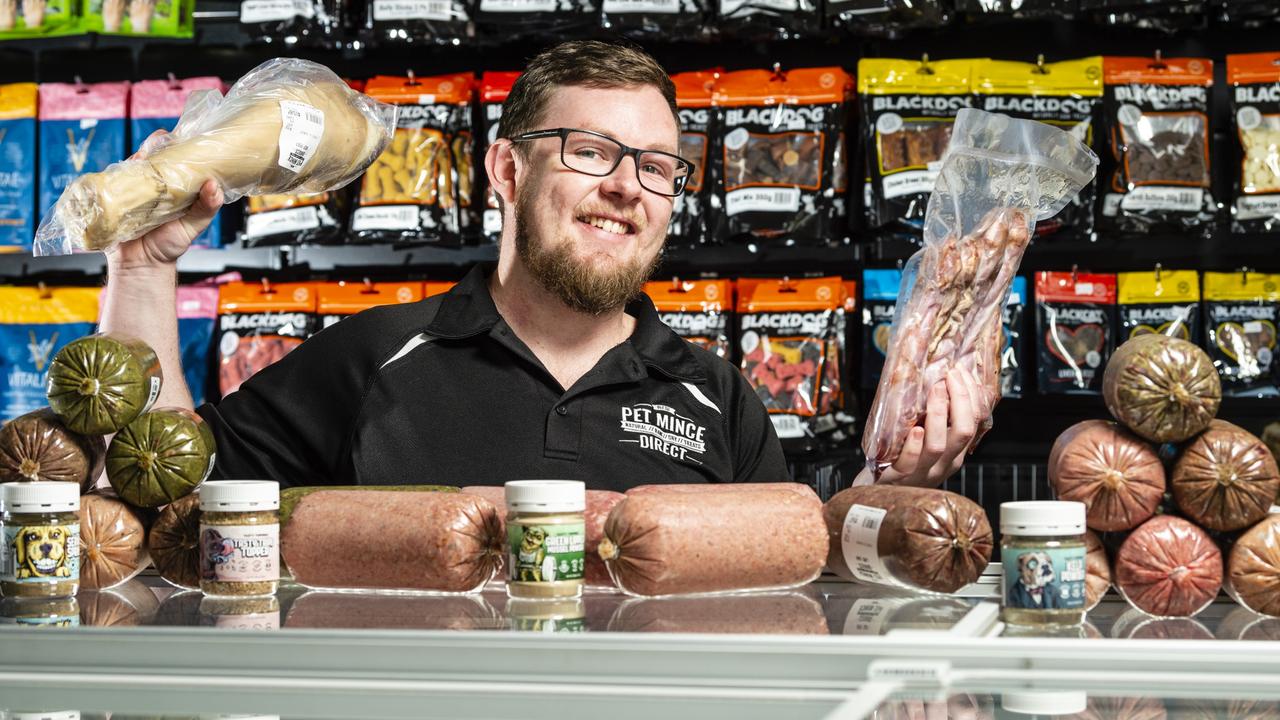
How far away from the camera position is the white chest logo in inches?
88.0

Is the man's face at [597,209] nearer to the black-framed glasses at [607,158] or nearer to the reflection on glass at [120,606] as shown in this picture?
the black-framed glasses at [607,158]

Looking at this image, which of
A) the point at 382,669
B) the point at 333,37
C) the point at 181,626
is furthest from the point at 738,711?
the point at 333,37

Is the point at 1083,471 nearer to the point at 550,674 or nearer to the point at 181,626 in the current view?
the point at 550,674

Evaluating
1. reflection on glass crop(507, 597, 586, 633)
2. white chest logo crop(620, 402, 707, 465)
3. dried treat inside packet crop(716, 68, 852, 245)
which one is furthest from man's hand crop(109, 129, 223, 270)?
dried treat inside packet crop(716, 68, 852, 245)

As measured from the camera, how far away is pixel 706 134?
3.46 metres

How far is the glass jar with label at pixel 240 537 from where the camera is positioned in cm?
139

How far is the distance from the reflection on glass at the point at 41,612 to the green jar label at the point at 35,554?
0.08 ft

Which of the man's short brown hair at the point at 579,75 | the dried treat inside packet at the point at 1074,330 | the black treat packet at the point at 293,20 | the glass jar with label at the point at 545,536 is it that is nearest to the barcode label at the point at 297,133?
the man's short brown hair at the point at 579,75

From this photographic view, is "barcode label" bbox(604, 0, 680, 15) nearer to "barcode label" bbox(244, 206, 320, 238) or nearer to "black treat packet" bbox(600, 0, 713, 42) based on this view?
"black treat packet" bbox(600, 0, 713, 42)

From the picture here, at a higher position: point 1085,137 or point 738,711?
point 1085,137

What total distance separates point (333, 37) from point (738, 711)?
289 centimetres

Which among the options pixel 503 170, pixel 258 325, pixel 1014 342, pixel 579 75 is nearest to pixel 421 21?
pixel 258 325

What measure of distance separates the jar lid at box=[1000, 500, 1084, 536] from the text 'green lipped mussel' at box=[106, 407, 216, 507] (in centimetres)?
97

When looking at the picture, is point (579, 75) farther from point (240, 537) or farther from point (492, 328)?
point (240, 537)
